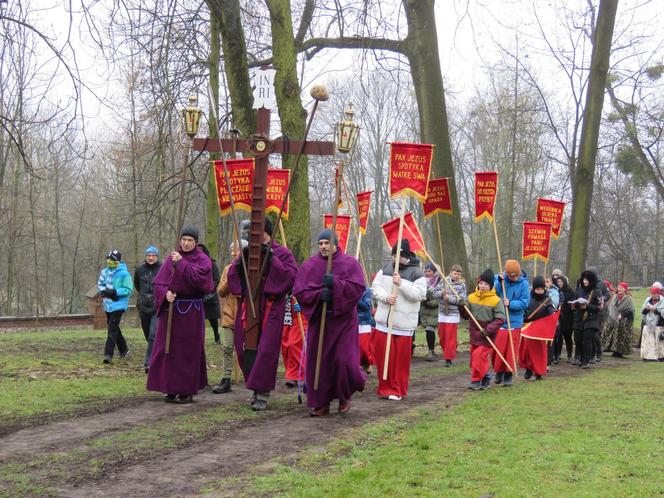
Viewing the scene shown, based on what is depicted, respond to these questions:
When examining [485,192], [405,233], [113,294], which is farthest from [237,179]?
[485,192]

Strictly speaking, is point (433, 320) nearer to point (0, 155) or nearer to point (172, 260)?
point (172, 260)

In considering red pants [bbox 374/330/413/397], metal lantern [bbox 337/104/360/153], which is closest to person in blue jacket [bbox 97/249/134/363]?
red pants [bbox 374/330/413/397]

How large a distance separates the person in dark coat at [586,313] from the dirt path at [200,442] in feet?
19.0

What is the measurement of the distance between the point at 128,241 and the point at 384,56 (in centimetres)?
2668

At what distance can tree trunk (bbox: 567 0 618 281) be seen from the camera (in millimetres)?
21828

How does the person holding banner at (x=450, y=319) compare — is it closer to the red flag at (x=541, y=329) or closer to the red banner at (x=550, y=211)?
the red flag at (x=541, y=329)

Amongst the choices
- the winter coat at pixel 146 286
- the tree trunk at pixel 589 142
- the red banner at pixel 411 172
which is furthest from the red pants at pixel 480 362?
the tree trunk at pixel 589 142

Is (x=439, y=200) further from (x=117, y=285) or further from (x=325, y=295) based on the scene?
(x=325, y=295)

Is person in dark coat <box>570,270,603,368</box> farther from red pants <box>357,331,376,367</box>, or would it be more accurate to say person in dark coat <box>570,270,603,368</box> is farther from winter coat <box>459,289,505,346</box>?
winter coat <box>459,289,505,346</box>

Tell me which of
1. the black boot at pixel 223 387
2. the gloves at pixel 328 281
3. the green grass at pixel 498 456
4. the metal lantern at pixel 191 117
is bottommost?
the black boot at pixel 223 387

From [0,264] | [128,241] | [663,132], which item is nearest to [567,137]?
[663,132]

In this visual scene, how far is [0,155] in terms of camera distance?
1286 inches

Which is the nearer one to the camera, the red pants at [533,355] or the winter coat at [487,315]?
the winter coat at [487,315]

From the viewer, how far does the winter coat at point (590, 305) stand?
1538cm
